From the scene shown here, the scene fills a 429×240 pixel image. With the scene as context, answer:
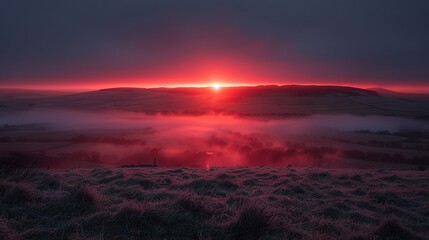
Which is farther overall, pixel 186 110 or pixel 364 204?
pixel 186 110

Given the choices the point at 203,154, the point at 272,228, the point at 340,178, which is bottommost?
the point at 203,154

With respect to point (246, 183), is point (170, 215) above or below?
above

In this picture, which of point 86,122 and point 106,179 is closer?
point 106,179

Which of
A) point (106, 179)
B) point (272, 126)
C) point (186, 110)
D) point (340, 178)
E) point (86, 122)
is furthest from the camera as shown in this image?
point (186, 110)

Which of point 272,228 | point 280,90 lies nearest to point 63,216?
point 272,228

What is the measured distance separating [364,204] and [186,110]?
449 feet

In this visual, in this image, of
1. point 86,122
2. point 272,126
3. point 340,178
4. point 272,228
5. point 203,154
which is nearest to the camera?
point 272,228

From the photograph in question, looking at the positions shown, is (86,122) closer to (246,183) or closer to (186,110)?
(186,110)

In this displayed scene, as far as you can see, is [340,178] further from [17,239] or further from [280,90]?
[280,90]

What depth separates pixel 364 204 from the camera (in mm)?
9500

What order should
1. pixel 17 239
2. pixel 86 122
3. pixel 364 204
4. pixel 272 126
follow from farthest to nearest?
pixel 86 122 < pixel 272 126 < pixel 364 204 < pixel 17 239

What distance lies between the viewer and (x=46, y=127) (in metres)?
122

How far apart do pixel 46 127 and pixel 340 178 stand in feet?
424

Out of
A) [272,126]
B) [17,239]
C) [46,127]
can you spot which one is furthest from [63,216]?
[46,127]
